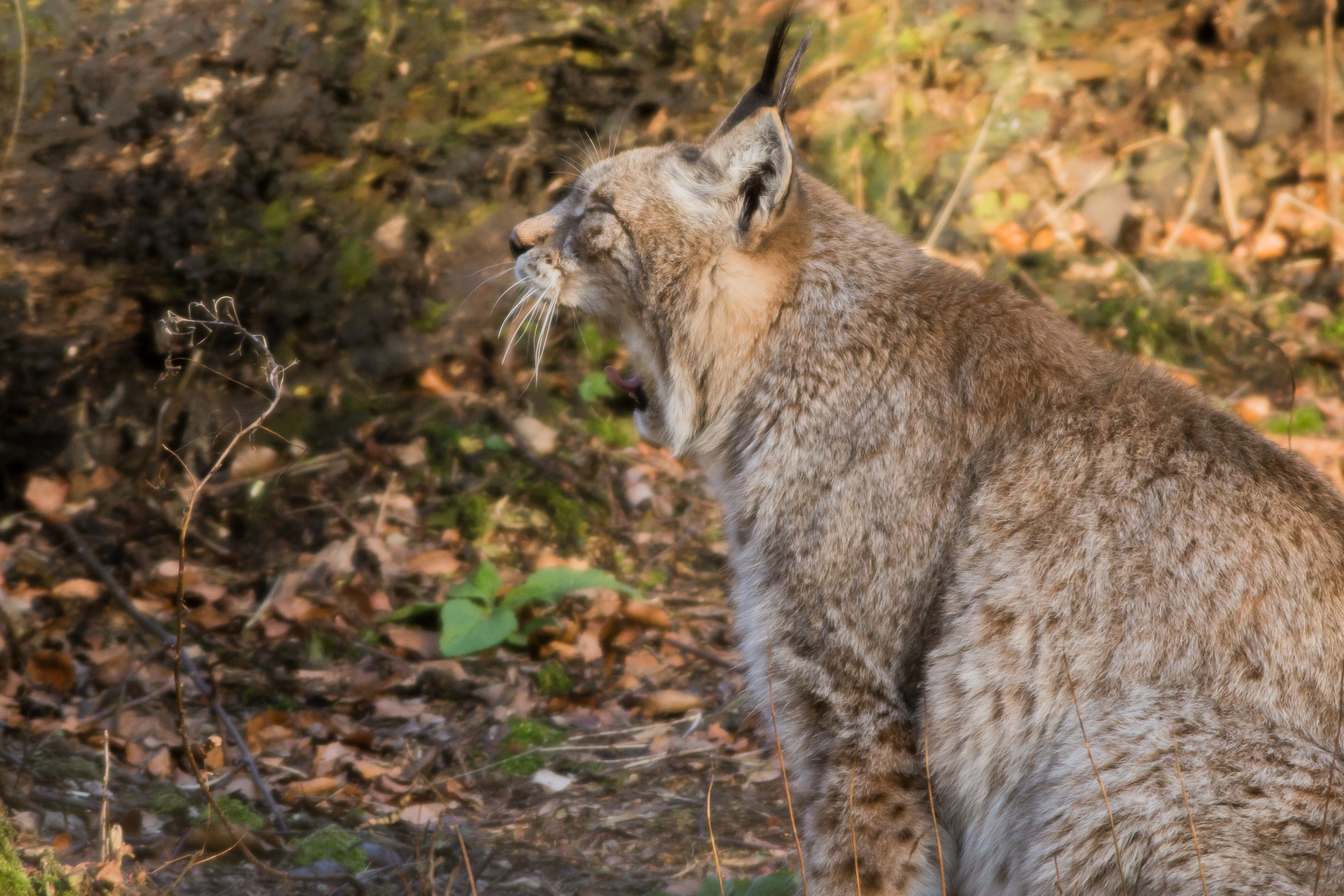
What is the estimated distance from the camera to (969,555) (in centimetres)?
328

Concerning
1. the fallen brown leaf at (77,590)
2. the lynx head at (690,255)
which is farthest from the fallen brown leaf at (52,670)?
the lynx head at (690,255)

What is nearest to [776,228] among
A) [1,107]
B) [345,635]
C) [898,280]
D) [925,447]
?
[898,280]

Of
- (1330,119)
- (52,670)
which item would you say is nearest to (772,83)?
(52,670)

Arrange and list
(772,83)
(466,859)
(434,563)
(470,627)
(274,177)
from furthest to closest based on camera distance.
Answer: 1. (434,563)
2. (274,177)
3. (470,627)
4. (772,83)
5. (466,859)

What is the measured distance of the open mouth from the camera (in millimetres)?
4199

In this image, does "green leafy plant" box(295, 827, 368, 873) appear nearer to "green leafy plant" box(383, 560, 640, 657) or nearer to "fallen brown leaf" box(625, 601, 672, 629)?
"green leafy plant" box(383, 560, 640, 657)

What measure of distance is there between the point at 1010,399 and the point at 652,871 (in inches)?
79.4

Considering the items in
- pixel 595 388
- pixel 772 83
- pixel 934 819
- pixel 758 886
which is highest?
pixel 772 83

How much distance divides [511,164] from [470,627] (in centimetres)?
253

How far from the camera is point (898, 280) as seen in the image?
12.5ft

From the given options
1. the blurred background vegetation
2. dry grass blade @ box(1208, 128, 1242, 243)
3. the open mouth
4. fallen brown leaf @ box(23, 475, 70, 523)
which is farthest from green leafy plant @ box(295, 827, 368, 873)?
dry grass blade @ box(1208, 128, 1242, 243)

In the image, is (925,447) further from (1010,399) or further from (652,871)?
(652,871)

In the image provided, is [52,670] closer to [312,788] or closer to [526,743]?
[312,788]

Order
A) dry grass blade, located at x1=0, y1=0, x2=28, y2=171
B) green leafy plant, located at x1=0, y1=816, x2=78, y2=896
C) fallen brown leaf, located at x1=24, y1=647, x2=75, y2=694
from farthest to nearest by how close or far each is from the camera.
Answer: dry grass blade, located at x1=0, y1=0, x2=28, y2=171 → fallen brown leaf, located at x1=24, y1=647, x2=75, y2=694 → green leafy plant, located at x1=0, y1=816, x2=78, y2=896
